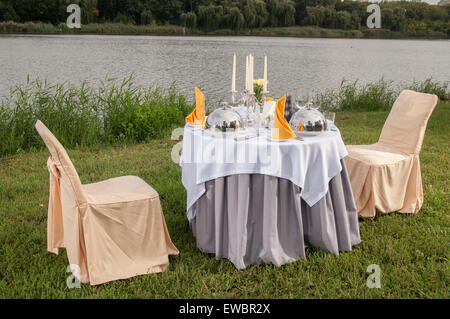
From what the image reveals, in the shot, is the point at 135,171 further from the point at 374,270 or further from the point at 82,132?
the point at 374,270

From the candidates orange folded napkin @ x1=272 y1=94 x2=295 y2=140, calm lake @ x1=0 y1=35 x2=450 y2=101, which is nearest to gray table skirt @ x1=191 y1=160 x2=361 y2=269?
orange folded napkin @ x1=272 y1=94 x2=295 y2=140

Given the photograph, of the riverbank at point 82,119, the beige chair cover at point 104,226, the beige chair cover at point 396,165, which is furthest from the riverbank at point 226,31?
the beige chair cover at point 104,226

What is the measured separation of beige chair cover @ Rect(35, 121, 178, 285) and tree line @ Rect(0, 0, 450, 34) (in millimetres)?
34100

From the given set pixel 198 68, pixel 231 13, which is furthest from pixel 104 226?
pixel 231 13

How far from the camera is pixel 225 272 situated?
123 inches

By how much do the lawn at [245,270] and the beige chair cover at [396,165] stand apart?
15 centimetres

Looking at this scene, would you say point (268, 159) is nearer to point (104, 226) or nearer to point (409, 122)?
point (104, 226)

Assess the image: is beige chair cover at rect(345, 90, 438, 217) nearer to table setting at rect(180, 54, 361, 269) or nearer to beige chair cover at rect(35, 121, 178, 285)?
table setting at rect(180, 54, 361, 269)

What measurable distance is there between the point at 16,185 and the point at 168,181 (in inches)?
71.0

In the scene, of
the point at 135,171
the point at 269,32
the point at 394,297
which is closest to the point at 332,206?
the point at 394,297

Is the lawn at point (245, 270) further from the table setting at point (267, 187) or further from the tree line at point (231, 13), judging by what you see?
the tree line at point (231, 13)

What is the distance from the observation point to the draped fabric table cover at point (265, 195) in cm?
296

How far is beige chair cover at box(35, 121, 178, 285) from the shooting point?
2861 mm

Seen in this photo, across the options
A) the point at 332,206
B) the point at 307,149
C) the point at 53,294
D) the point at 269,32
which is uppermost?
the point at 269,32
